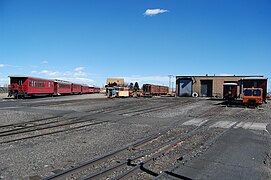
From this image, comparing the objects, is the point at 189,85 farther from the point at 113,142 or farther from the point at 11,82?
the point at 113,142

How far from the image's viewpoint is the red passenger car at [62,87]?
44.7m

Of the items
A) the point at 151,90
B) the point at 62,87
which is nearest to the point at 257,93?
the point at 151,90

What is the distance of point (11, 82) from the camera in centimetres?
3425

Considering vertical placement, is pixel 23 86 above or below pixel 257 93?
above

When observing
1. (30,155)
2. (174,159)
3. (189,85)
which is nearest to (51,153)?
(30,155)

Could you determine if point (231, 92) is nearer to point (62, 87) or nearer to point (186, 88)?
point (186, 88)

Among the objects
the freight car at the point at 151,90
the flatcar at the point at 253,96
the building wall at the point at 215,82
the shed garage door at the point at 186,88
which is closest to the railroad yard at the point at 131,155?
the flatcar at the point at 253,96

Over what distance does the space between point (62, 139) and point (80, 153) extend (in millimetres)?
2247

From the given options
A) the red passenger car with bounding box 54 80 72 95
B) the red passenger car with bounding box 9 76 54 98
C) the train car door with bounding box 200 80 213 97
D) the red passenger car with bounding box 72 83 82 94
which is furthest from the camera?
the train car door with bounding box 200 80 213 97

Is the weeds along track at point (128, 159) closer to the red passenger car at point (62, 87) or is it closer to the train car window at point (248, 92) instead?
the train car window at point (248, 92)

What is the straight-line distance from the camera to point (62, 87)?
47.6 meters

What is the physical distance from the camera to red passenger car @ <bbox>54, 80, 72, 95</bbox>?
4469 cm

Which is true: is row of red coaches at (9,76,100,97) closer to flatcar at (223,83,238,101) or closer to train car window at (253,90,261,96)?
flatcar at (223,83,238,101)

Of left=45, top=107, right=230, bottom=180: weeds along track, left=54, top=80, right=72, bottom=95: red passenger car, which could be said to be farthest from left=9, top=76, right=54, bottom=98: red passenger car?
left=45, top=107, right=230, bottom=180: weeds along track
